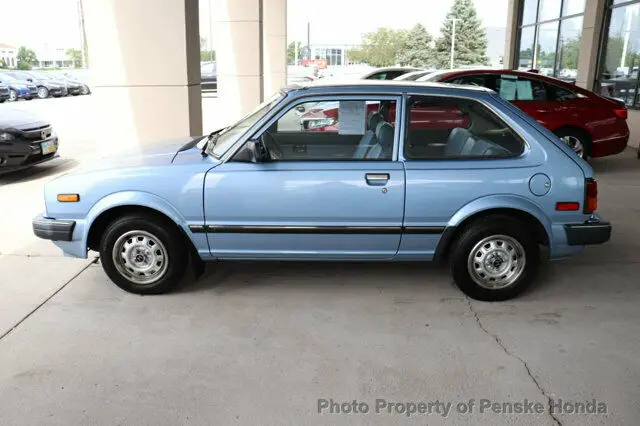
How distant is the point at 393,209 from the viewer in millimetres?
4082

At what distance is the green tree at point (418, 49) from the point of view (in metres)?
65.9

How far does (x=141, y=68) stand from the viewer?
674 cm

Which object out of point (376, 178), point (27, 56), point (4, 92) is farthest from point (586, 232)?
point (27, 56)

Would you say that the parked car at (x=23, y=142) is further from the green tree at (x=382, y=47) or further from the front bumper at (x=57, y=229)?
the green tree at (x=382, y=47)

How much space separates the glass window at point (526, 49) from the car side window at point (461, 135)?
16.9 meters

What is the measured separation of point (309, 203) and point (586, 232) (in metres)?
2.05

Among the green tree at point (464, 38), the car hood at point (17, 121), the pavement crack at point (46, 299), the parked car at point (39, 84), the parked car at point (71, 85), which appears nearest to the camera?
the pavement crack at point (46, 299)

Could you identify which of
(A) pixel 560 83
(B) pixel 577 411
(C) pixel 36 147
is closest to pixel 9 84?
(C) pixel 36 147

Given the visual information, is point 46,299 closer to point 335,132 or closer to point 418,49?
point 335,132

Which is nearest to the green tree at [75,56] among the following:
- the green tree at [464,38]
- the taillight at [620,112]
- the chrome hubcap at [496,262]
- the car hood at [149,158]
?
the green tree at [464,38]

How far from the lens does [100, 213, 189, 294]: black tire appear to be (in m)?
4.18

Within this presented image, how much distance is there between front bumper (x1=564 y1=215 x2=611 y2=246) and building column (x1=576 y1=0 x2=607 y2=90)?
11255mm

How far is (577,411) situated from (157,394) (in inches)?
89.0

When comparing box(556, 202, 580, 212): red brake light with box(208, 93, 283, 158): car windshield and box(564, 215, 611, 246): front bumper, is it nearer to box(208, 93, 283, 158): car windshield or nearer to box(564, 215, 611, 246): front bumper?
box(564, 215, 611, 246): front bumper
